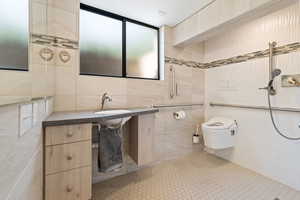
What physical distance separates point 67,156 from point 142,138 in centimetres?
80

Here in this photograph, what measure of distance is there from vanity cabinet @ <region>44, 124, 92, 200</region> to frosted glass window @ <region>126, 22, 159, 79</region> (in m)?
1.19

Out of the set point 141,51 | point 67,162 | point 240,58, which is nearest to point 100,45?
Result: point 141,51

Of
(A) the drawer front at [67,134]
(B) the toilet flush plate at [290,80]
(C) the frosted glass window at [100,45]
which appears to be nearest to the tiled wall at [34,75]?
(A) the drawer front at [67,134]

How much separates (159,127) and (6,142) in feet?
6.23

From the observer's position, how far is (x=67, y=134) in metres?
1.06

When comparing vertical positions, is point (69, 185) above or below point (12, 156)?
below

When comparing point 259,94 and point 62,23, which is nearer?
point 62,23

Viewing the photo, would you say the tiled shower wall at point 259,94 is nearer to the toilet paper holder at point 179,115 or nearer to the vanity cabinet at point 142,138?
the toilet paper holder at point 179,115

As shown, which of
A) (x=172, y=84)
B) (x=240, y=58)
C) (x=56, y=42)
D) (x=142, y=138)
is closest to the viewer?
(x=56, y=42)

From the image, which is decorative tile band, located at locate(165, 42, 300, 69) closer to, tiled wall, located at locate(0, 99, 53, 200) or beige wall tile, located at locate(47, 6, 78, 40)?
beige wall tile, located at locate(47, 6, 78, 40)

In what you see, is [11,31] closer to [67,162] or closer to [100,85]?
[67,162]

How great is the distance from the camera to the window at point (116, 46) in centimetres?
179

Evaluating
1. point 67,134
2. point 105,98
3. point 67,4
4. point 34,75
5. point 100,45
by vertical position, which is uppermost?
point 67,4

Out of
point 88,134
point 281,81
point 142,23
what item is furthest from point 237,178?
point 142,23
